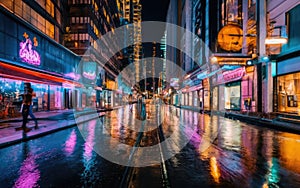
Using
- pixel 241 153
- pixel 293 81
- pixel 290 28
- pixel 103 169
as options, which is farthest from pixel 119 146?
pixel 290 28

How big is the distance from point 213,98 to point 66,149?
3640cm

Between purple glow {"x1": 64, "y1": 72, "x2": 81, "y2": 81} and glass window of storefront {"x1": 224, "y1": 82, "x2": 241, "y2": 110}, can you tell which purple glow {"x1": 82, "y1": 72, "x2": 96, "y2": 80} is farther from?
glass window of storefront {"x1": 224, "y1": 82, "x2": 241, "y2": 110}

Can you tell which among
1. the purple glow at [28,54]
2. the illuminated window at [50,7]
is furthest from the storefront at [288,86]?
the illuminated window at [50,7]

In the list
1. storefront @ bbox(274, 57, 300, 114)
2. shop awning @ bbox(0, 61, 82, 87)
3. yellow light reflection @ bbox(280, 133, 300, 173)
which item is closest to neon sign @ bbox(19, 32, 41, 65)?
shop awning @ bbox(0, 61, 82, 87)

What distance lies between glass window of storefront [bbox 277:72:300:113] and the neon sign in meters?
23.5

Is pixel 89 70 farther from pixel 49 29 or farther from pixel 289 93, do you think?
pixel 289 93

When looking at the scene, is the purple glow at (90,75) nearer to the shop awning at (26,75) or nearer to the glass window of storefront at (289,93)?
the shop awning at (26,75)

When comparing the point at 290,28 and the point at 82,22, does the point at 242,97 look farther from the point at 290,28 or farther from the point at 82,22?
the point at 82,22

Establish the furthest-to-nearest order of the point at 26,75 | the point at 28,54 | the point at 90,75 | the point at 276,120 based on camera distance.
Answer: the point at 90,75 < the point at 28,54 < the point at 26,75 < the point at 276,120

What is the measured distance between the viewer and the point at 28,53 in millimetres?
27766

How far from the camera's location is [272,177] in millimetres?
6184

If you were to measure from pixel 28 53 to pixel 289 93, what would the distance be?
79.4 feet

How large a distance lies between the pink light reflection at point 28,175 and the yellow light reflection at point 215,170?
3.73 m

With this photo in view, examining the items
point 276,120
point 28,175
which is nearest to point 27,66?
point 276,120
